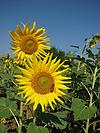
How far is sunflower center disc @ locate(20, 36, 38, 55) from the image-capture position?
3.68 metres

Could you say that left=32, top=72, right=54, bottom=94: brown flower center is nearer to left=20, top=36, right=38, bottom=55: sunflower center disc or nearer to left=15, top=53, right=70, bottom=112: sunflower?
left=15, top=53, right=70, bottom=112: sunflower

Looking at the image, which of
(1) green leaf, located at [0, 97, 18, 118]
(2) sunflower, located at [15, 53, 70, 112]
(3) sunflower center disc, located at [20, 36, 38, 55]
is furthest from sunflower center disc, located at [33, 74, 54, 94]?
(3) sunflower center disc, located at [20, 36, 38, 55]

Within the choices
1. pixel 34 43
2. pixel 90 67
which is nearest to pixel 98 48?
pixel 90 67

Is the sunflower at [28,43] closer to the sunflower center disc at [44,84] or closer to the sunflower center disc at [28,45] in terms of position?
the sunflower center disc at [28,45]

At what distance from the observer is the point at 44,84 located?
9.87 ft

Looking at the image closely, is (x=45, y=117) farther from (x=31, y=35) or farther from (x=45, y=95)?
(x=31, y=35)

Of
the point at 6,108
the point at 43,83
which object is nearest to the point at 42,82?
the point at 43,83

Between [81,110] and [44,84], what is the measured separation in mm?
787

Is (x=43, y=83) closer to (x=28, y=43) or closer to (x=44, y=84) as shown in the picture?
(x=44, y=84)

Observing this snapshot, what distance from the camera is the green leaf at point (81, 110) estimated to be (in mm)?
3502

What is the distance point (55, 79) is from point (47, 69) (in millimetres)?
125

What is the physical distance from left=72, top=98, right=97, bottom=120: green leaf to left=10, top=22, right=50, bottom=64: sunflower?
694 millimetres

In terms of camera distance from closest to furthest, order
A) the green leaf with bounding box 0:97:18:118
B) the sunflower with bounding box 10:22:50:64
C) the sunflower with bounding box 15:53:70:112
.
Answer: the sunflower with bounding box 15:53:70:112, the green leaf with bounding box 0:97:18:118, the sunflower with bounding box 10:22:50:64

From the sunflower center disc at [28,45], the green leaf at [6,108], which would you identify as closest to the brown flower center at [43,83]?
the green leaf at [6,108]
